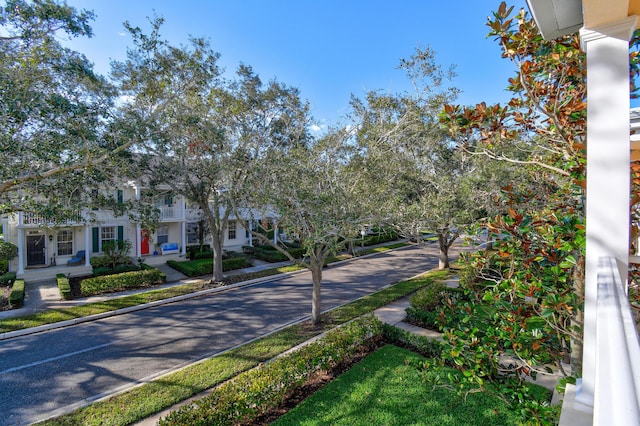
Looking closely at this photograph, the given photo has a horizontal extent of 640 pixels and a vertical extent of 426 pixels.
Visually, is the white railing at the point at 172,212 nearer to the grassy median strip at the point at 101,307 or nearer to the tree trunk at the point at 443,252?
the grassy median strip at the point at 101,307

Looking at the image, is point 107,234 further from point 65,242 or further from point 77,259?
point 77,259

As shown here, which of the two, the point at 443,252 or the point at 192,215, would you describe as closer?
the point at 443,252

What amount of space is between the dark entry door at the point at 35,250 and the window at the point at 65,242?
800 millimetres

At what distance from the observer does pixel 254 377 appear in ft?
20.6

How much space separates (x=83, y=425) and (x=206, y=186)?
30.8ft

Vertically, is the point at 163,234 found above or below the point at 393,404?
above

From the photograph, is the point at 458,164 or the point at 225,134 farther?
the point at 458,164

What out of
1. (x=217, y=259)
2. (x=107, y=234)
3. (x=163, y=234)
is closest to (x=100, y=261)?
(x=107, y=234)

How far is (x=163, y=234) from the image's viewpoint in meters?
22.0

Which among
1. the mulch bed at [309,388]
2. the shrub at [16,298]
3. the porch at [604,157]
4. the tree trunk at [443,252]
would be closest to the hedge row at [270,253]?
the tree trunk at [443,252]

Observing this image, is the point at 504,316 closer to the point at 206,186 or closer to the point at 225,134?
the point at 225,134

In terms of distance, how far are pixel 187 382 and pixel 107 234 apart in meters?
16.9

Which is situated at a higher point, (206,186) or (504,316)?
(206,186)

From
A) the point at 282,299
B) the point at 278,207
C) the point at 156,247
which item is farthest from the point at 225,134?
the point at 156,247
